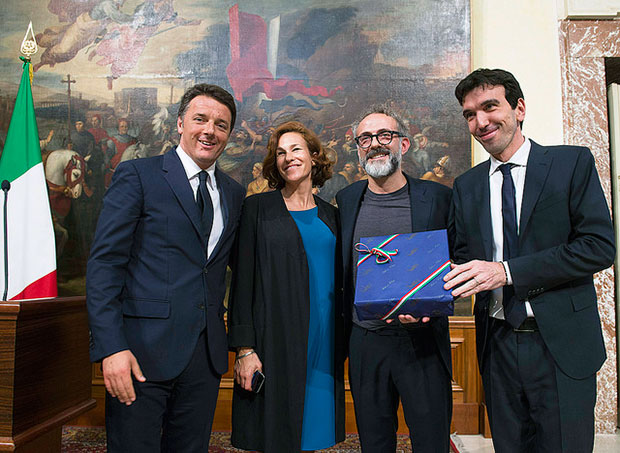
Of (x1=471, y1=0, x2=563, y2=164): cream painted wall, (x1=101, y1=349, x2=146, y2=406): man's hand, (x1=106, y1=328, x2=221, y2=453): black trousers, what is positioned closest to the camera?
(x1=101, y1=349, x2=146, y2=406): man's hand

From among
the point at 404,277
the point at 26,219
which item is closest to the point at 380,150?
the point at 404,277

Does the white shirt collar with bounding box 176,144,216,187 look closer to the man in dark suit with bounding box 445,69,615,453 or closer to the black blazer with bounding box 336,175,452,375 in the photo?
the black blazer with bounding box 336,175,452,375

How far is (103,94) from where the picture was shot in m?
4.92

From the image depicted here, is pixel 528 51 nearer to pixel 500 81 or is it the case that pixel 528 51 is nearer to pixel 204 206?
pixel 500 81

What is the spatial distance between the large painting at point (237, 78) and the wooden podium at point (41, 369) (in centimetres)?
236

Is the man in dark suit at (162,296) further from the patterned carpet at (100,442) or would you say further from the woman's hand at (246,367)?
the patterned carpet at (100,442)

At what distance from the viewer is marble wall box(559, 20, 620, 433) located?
14.0ft

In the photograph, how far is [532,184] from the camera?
84.4 inches

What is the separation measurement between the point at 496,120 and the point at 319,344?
4.98ft

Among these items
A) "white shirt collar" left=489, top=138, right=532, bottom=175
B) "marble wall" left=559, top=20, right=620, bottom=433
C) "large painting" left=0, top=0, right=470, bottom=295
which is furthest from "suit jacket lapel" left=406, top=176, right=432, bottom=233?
"marble wall" left=559, top=20, right=620, bottom=433

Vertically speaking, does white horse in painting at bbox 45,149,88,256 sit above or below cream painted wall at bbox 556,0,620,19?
below

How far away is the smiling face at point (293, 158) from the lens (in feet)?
8.95

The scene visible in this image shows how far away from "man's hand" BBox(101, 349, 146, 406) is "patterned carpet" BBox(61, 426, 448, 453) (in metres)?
2.43

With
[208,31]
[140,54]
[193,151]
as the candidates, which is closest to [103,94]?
[140,54]
